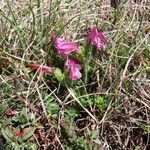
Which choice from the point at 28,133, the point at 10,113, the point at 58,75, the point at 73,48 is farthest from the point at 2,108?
the point at 73,48

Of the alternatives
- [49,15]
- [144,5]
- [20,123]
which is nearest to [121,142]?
[20,123]

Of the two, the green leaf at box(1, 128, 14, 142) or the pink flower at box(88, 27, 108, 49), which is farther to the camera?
the pink flower at box(88, 27, 108, 49)

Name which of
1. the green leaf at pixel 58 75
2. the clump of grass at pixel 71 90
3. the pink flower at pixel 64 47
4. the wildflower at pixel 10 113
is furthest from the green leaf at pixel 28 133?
the pink flower at pixel 64 47

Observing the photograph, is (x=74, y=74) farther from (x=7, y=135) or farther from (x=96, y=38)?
(x=7, y=135)

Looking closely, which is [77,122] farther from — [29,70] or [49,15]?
[49,15]

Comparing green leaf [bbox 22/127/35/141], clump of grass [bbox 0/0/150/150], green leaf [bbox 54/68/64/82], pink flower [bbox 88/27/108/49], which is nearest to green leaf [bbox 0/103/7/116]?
clump of grass [bbox 0/0/150/150]

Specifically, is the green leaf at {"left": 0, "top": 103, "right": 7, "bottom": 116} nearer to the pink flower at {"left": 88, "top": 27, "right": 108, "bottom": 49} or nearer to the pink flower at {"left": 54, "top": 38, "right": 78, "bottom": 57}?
the pink flower at {"left": 54, "top": 38, "right": 78, "bottom": 57}
